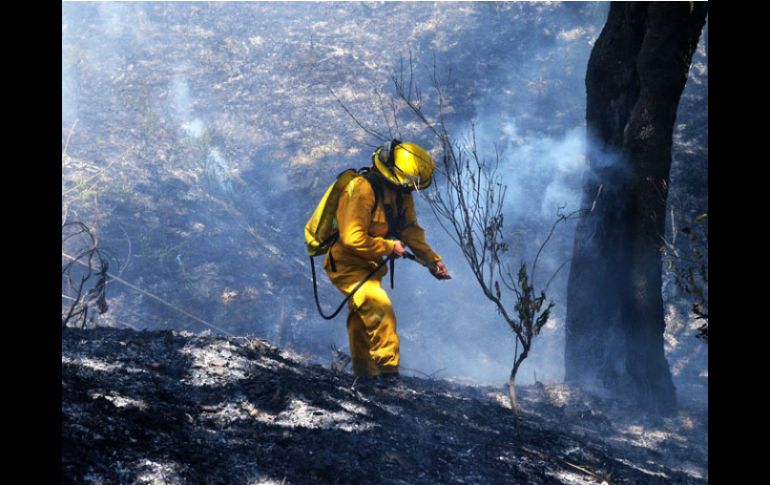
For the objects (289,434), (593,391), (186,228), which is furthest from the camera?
(186,228)

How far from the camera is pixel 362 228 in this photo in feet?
13.5

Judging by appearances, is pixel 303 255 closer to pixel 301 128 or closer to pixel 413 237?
pixel 301 128

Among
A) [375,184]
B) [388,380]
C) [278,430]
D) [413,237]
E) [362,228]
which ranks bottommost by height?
[278,430]

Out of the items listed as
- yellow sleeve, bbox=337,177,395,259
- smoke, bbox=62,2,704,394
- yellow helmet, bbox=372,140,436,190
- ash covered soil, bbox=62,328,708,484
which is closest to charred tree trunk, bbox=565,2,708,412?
ash covered soil, bbox=62,328,708,484

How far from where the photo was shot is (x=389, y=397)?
382 cm

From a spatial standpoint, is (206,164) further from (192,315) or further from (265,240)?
(192,315)

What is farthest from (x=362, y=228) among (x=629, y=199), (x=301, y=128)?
(x=301, y=128)

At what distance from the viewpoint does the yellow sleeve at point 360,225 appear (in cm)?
407

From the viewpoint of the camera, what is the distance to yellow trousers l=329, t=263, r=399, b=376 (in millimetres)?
4160

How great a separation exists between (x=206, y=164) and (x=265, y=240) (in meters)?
2.02

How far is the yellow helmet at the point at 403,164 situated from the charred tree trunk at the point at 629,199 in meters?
1.75

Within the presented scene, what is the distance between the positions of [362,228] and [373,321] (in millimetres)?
655
